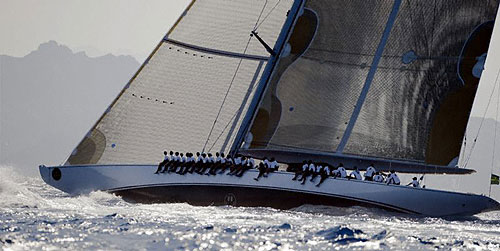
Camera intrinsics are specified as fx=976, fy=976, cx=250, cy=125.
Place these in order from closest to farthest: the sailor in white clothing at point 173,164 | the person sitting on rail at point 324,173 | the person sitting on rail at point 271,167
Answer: the person sitting on rail at point 324,173 < the person sitting on rail at point 271,167 < the sailor in white clothing at point 173,164

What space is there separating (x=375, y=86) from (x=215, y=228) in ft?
39.4

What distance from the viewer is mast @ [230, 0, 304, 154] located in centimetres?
3011

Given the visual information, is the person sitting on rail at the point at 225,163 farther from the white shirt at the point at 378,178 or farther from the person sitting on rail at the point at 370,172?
the white shirt at the point at 378,178

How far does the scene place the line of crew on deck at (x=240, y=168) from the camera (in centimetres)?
2739

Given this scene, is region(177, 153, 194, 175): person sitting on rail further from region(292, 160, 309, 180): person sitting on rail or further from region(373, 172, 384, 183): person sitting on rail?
region(373, 172, 384, 183): person sitting on rail

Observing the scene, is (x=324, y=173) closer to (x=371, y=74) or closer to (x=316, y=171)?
(x=316, y=171)

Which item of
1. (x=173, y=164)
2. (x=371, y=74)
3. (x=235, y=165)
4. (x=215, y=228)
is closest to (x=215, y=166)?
(x=235, y=165)

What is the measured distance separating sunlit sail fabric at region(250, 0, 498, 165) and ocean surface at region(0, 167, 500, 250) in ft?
12.0

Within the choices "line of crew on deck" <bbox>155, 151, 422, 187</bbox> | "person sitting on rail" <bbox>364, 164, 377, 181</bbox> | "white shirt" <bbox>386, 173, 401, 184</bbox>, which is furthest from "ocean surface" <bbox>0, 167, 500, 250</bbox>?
"person sitting on rail" <bbox>364, 164, 377, 181</bbox>

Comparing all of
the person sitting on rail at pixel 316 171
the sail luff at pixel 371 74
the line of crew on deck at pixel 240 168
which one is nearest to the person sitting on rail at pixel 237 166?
the line of crew on deck at pixel 240 168

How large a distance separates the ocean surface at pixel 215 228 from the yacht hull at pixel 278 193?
0.35 metres

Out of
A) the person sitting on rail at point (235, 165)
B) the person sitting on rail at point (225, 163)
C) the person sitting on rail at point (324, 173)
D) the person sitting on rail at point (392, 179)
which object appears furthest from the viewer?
the person sitting on rail at point (225, 163)

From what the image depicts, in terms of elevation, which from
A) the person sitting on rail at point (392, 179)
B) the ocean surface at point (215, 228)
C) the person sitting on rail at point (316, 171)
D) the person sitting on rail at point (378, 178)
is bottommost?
the ocean surface at point (215, 228)

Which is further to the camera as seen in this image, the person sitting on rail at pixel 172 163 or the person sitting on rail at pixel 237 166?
the person sitting on rail at pixel 172 163
